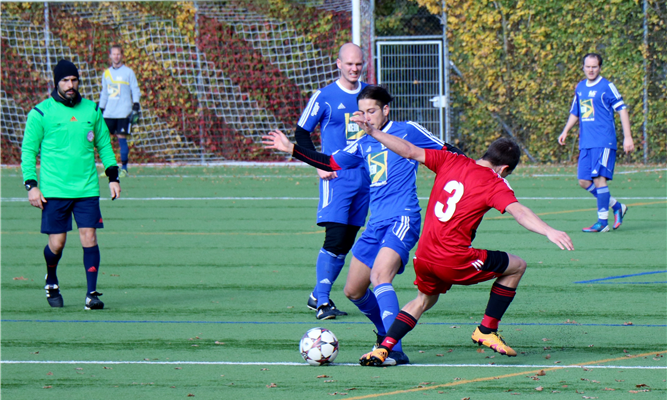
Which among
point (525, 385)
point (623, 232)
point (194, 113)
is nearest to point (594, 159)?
point (623, 232)

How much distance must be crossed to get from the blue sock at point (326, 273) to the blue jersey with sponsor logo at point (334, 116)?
874 mm

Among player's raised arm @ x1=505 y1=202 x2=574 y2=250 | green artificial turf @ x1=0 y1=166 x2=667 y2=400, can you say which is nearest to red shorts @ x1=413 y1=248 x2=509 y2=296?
player's raised arm @ x1=505 y1=202 x2=574 y2=250

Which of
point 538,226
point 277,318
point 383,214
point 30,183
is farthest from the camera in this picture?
point 30,183

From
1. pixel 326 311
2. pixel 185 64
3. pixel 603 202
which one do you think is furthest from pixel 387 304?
pixel 185 64

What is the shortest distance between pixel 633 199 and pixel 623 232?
116 inches

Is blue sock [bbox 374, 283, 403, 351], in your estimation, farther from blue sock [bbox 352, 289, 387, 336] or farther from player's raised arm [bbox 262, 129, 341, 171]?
player's raised arm [bbox 262, 129, 341, 171]

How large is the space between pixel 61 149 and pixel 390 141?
3.20 m

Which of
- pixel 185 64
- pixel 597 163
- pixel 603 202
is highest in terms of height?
pixel 185 64

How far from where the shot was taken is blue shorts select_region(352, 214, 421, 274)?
498 cm

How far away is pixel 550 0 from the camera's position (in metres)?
17.4

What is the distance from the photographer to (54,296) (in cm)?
654

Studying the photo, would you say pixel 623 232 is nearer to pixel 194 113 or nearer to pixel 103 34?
pixel 194 113

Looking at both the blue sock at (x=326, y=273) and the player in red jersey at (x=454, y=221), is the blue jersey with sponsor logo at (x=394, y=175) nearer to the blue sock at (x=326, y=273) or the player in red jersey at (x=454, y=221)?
the player in red jersey at (x=454, y=221)

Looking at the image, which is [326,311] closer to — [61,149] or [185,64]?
[61,149]
